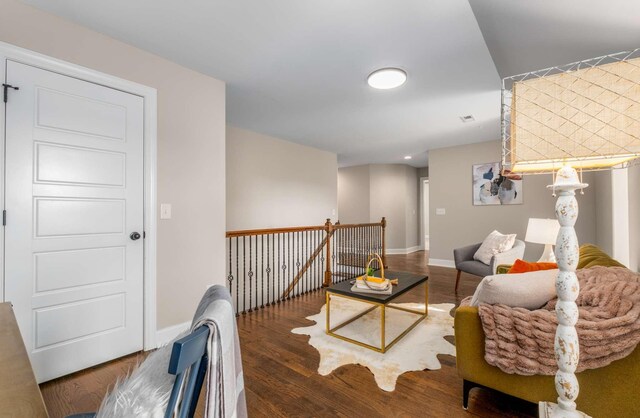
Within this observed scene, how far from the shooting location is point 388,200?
752 centimetres

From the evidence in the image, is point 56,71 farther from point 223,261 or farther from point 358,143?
point 358,143

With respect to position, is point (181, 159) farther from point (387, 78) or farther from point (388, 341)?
point (388, 341)

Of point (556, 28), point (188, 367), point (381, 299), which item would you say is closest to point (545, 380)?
point (381, 299)

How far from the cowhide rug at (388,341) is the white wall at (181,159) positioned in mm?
1082

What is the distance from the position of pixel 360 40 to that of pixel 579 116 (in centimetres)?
169

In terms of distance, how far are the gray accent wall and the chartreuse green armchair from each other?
3906 millimetres

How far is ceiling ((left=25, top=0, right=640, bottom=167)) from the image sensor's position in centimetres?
175

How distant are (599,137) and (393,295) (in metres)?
1.72

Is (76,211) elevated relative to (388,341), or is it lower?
elevated

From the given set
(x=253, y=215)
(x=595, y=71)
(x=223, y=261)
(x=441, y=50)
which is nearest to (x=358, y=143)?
(x=253, y=215)

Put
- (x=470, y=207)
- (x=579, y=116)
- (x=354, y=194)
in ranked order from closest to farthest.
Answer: (x=579, y=116), (x=470, y=207), (x=354, y=194)

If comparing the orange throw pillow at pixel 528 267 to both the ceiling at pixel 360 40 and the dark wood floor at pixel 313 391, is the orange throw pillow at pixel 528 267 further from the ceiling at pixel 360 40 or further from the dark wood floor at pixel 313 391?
the ceiling at pixel 360 40

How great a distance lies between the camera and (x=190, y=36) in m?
2.04

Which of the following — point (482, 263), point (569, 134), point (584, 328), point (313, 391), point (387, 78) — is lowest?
point (313, 391)
